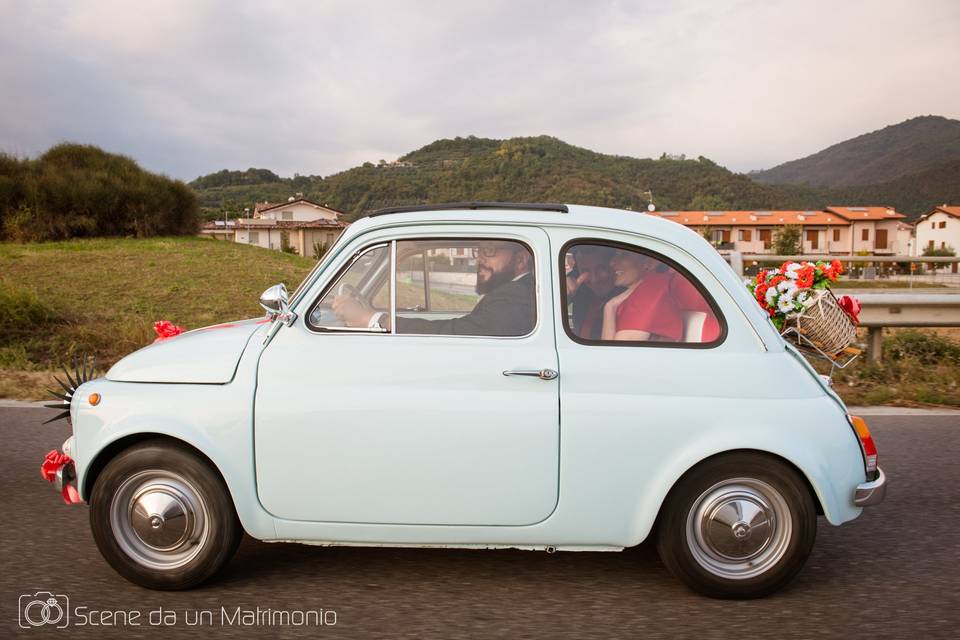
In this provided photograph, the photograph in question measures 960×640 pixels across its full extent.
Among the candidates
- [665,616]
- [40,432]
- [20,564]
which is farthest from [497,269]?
[40,432]

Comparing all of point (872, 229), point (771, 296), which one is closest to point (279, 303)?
point (771, 296)

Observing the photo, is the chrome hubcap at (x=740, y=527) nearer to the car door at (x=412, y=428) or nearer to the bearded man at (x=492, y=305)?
the car door at (x=412, y=428)

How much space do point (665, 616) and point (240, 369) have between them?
2.13 meters

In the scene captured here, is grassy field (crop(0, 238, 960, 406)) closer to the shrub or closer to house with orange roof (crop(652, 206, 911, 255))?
the shrub

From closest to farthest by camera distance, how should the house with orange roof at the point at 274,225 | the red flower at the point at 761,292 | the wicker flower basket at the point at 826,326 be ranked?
the wicker flower basket at the point at 826,326 < the red flower at the point at 761,292 < the house with orange roof at the point at 274,225

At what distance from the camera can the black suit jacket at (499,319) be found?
360cm

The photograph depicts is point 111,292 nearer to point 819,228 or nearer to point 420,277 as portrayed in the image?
point 420,277

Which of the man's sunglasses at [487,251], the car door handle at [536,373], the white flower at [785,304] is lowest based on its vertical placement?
the car door handle at [536,373]

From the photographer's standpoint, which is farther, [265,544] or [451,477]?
[265,544]

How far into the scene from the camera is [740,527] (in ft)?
11.4

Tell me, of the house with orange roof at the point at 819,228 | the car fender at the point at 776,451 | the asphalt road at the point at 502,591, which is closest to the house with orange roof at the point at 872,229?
the house with orange roof at the point at 819,228

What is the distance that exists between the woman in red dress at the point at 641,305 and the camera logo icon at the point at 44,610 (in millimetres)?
2580

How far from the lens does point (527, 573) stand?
3.81 m

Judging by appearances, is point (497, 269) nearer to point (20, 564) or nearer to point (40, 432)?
point (20, 564)
